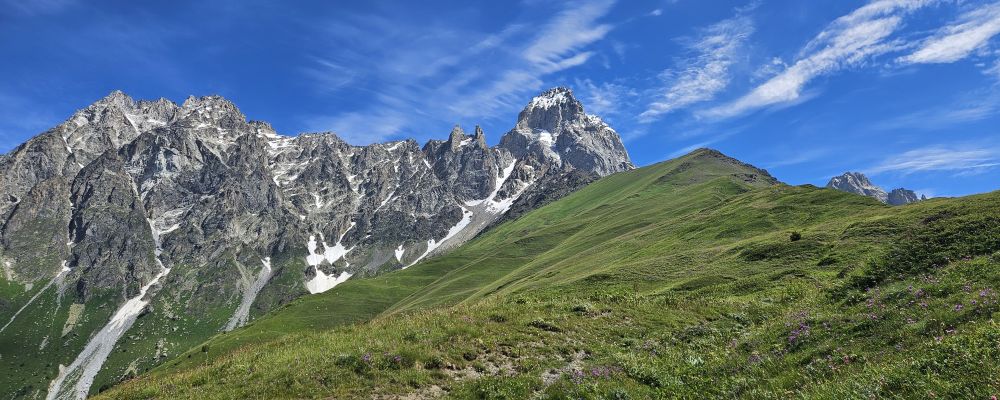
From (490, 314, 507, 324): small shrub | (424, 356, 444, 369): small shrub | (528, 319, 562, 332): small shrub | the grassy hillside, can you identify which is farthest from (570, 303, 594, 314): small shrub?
(424, 356, 444, 369): small shrub

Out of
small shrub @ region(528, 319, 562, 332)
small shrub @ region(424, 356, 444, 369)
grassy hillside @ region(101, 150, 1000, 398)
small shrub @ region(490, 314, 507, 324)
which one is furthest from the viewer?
small shrub @ region(490, 314, 507, 324)

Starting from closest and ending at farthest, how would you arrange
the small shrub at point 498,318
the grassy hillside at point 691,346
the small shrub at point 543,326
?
the grassy hillside at point 691,346, the small shrub at point 543,326, the small shrub at point 498,318

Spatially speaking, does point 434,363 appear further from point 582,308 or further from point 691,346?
point 582,308

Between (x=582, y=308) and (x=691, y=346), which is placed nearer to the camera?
(x=691, y=346)

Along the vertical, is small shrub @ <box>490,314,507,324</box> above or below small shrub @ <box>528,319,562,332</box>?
above

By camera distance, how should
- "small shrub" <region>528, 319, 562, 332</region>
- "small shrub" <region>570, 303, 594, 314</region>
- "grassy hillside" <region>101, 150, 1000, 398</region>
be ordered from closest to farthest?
"grassy hillside" <region>101, 150, 1000, 398</region> → "small shrub" <region>528, 319, 562, 332</region> → "small shrub" <region>570, 303, 594, 314</region>

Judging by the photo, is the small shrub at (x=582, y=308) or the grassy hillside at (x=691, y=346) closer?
the grassy hillside at (x=691, y=346)

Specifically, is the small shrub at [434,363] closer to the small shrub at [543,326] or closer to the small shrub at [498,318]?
the small shrub at [498,318]

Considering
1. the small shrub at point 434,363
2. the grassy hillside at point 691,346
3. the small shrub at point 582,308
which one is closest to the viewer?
the grassy hillside at point 691,346

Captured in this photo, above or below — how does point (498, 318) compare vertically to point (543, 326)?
above

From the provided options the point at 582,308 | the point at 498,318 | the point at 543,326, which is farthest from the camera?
the point at 582,308

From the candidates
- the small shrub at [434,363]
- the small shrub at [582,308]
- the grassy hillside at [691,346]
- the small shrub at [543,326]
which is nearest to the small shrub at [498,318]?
the grassy hillside at [691,346]

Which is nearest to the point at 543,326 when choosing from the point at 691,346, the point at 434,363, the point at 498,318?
the point at 498,318

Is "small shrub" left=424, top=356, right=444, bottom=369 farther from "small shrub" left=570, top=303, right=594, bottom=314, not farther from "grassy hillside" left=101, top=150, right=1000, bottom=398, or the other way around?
"small shrub" left=570, top=303, right=594, bottom=314
